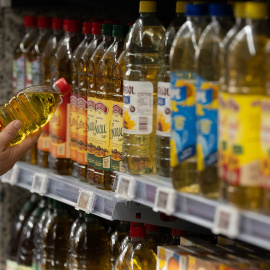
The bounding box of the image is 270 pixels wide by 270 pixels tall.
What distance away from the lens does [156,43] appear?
232cm

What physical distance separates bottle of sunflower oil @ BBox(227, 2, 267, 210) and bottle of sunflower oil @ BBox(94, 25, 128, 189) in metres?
0.81

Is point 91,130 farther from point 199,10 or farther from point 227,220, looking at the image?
point 227,220

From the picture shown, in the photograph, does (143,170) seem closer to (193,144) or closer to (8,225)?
(193,144)

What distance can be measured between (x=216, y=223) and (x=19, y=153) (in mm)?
1173

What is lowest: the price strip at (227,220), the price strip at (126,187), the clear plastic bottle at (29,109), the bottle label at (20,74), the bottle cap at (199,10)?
the price strip at (126,187)

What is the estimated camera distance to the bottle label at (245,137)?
5.43ft

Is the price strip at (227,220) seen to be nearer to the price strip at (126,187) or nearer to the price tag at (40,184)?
the price strip at (126,187)

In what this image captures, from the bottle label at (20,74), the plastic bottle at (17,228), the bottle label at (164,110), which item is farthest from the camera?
the plastic bottle at (17,228)

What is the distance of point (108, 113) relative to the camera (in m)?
2.54

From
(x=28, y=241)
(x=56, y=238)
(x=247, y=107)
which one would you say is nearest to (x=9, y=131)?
(x=56, y=238)

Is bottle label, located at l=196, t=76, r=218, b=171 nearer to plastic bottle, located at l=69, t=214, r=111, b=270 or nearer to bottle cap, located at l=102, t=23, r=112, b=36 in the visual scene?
bottle cap, located at l=102, t=23, r=112, b=36

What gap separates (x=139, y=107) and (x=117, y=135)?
29 cm

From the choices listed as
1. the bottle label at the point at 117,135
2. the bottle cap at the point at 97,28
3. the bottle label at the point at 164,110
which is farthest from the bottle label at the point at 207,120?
the bottle cap at the point at 97,28

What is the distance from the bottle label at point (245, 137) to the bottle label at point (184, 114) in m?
0.26
